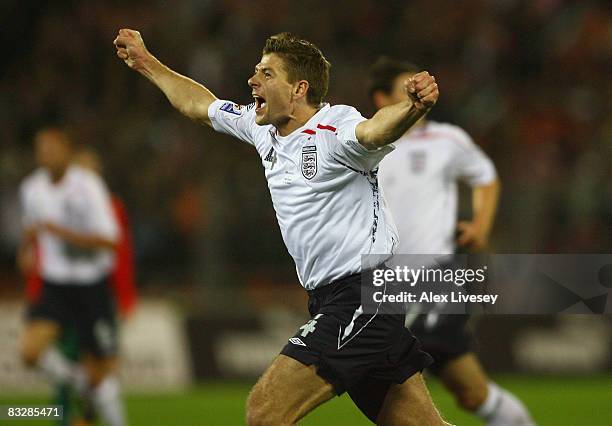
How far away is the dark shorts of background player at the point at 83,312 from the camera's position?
948cm

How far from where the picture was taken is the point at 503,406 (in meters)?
7.36

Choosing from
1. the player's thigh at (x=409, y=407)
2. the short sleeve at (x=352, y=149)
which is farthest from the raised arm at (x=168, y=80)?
the player's thigh at (x=409, y=407)

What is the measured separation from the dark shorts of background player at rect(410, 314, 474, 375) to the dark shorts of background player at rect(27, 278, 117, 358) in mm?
3345

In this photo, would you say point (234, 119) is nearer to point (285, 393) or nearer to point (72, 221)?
point (285, 393)

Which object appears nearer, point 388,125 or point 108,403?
point 388,125

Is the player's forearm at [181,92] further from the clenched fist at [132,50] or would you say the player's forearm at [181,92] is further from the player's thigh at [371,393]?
the player's thigh at [371,393]

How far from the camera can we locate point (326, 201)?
16.7 feet

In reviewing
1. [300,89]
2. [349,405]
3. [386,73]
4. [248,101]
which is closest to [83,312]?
[349,405]

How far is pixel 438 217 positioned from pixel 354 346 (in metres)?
2.46

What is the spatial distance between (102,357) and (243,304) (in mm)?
3340

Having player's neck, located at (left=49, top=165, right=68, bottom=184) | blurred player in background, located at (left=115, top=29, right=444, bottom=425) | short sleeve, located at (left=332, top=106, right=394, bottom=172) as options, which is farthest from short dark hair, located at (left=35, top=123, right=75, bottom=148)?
short sleeve, located at (left=332, top=106, right=394, bottom=172)

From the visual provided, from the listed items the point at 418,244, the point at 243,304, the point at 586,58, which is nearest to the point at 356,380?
the point at 418,244

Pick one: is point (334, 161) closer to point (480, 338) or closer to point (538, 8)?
point (480, 338)

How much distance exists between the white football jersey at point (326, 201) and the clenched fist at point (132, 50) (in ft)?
3.83
